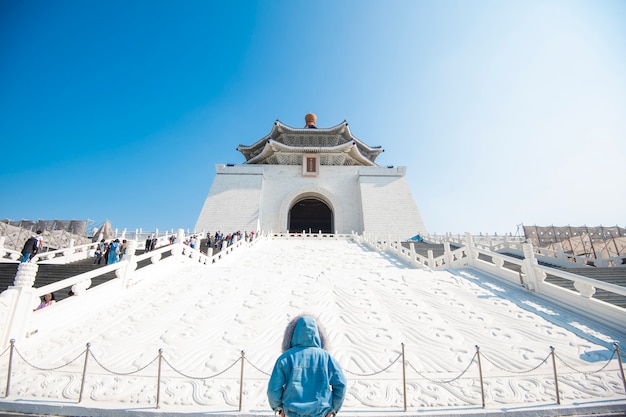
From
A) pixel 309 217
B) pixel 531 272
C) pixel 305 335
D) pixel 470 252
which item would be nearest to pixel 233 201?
pixel 309 217

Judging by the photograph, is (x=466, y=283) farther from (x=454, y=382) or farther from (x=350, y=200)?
(x=350, y=200)

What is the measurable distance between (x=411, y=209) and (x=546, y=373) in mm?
19266

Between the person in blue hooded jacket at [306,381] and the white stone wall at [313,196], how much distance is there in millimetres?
19056

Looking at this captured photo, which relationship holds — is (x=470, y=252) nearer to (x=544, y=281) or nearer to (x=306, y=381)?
(x=544, y=281)

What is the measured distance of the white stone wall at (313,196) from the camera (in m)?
20.6

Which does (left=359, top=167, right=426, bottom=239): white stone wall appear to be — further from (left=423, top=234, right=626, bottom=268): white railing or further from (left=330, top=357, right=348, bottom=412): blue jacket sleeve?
(left=330, top=357, right=348, bottom=412): blue jacket sleeve

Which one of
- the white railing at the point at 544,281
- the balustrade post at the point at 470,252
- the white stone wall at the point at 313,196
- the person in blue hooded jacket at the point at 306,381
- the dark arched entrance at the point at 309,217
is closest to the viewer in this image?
the person in blue hooded jacket at the point at 306,381

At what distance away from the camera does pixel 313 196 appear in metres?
24.0

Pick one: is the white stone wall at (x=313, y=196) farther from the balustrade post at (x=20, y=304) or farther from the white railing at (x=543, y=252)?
the balustrade post at (x=20, y=304)

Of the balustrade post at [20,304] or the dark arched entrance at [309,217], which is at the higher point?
the dark arched entrance at [309,217]

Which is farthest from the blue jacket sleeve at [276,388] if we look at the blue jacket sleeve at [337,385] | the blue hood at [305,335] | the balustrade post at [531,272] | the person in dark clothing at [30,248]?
the person in dark clothing at [30,248]

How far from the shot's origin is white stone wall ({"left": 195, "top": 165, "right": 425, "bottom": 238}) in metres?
20.6

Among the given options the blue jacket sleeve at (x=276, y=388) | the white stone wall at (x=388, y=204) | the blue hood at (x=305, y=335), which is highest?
the white stone wall at (x=388, y=204)

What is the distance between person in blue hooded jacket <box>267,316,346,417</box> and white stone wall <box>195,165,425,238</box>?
19.1m
